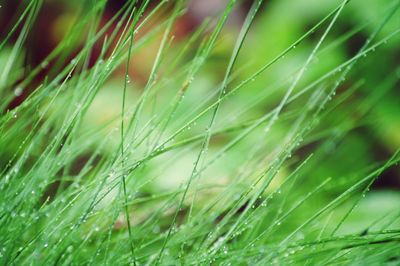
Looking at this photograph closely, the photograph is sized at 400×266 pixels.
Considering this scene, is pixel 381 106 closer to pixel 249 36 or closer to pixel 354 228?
pixel 354 228

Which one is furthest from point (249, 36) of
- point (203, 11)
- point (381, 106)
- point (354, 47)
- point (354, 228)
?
point (354, 228)

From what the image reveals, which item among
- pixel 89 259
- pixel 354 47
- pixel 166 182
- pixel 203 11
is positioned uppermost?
pixel 203 11

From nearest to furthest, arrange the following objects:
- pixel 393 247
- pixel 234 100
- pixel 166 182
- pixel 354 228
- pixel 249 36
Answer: pixel 393 247, pixel 354 228, pixel 166 182, pixel 234 100, pixel 249 36

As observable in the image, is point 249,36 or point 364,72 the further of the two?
point 249,36

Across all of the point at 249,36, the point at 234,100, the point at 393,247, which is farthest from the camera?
the point at 249,36

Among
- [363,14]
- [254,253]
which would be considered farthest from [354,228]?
[254,253]

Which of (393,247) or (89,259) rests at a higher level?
(89,259)

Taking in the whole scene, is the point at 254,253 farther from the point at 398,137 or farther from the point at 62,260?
the point at 398,137
